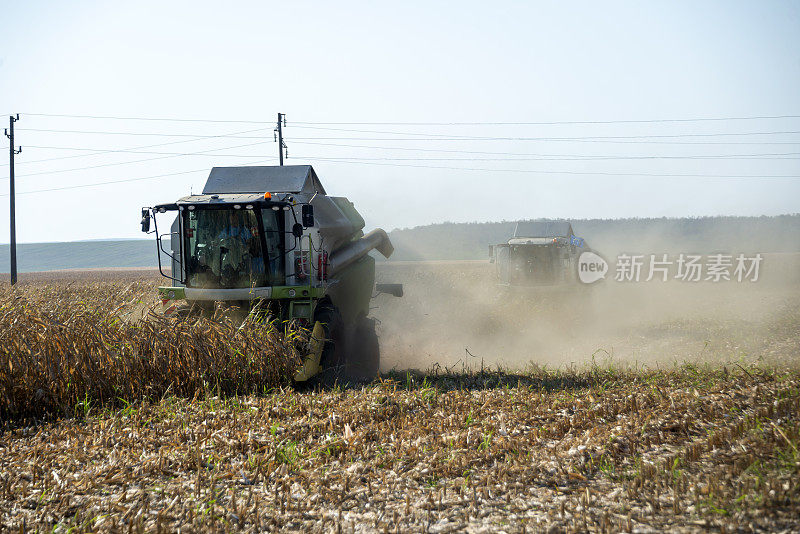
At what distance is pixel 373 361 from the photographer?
429 inches

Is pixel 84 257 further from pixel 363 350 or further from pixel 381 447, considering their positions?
pixel 381 447

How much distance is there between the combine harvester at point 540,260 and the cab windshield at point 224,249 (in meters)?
9.31

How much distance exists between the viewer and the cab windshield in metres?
8.96

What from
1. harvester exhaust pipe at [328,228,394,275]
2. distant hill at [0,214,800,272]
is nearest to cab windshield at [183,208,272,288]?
harvester exhaust pipe at [328,228,394,275]

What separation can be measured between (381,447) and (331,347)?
3.84m

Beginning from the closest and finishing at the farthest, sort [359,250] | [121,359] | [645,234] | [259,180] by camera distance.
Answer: [121,359], [259,180], [359,250], [645,234]

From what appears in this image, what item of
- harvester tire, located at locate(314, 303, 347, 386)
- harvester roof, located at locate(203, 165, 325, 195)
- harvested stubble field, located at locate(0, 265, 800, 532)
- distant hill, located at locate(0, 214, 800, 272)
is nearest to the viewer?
harvested stubble field, located at locate(0, 265, 800, 532)

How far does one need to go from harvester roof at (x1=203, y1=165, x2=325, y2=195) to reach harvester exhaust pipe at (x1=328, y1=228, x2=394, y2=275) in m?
1.24

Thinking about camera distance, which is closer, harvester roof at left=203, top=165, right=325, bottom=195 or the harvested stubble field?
the harvested stubble field

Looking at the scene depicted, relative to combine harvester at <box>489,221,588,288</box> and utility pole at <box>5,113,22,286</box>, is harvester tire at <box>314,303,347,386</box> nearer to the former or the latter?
combine harvester at <box>489,221,588,288</box>

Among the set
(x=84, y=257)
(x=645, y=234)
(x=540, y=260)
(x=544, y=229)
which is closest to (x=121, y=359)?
(x=540, y=260)

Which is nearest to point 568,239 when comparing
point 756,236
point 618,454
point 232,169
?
point 232,169

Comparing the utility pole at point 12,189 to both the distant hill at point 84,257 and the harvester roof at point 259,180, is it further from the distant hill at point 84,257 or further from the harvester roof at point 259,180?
the distant hill at point 84,257

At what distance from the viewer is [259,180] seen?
10070mm
